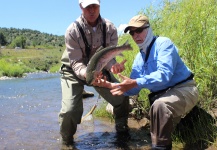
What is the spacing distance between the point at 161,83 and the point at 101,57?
96cm

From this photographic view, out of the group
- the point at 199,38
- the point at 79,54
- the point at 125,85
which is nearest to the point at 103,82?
the point at 125,85

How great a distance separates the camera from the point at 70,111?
5.09 metres

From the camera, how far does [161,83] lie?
3.75 meters

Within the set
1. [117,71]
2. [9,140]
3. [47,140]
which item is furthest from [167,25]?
[9,140]

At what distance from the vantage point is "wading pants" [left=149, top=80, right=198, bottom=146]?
12.3ft

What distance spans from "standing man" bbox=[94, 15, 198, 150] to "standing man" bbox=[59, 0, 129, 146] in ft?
3.36

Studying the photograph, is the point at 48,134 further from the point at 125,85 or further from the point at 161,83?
the point at 161,83

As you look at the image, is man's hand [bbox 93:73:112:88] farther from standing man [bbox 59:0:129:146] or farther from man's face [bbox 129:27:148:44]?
man's face [bbox 129:27:148:44]

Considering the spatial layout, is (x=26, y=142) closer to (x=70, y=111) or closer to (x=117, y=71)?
(x=70, y=111)

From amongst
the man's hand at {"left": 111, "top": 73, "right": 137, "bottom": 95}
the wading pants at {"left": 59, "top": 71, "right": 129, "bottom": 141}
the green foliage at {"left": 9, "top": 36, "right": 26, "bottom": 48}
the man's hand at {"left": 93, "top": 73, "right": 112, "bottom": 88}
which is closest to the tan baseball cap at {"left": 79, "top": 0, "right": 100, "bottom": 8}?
the man's hand at {"left": 93, "top": 73, "right": 112, "bottom": 88}

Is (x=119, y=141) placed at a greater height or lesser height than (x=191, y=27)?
lesser

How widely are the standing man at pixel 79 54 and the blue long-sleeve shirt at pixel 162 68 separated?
107 centimetres

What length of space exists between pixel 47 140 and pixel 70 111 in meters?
1.18

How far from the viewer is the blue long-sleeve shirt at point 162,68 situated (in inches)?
147
